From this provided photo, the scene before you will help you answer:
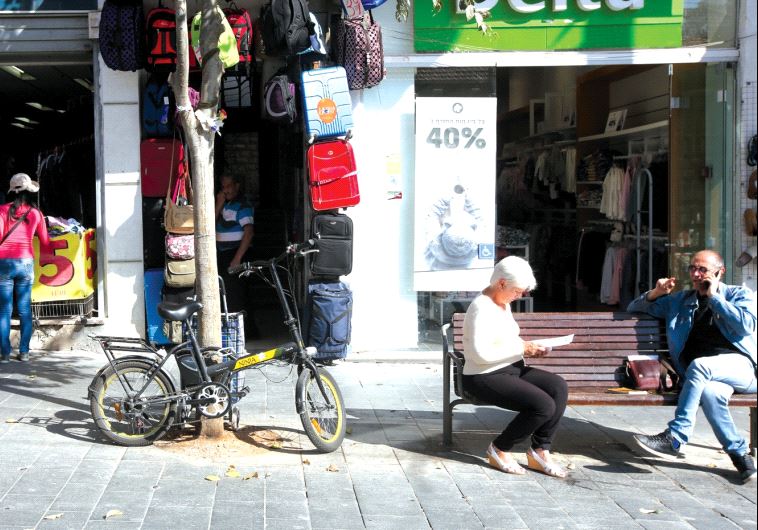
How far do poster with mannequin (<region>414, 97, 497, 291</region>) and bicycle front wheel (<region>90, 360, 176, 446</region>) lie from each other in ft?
13.6

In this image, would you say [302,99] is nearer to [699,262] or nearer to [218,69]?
[218,69]

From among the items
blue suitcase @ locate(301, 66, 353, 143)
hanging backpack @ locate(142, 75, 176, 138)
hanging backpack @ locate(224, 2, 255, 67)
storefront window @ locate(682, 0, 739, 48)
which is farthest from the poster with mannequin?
hanging backpack @ locate(142, 75, 176, 138)

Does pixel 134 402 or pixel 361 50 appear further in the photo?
pixel 361 50

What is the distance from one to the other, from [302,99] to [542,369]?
4104 millimetres

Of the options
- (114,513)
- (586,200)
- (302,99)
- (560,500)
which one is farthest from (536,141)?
(114,513)

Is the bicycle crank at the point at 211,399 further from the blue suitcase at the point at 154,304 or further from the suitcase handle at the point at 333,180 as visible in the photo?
the blue suitcase at the point at 154,304

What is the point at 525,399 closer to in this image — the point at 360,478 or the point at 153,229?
the point at 360,478

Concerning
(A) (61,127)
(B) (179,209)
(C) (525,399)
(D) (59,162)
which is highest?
(A) (61,127)

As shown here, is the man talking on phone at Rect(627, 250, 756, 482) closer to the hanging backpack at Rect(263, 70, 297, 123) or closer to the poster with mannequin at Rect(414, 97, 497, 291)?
the poster with mannequin at Rect(414, 97, 497, 291)

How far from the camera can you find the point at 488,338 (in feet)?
21.6

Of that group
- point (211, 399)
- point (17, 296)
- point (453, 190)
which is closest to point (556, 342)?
point (211, 399)

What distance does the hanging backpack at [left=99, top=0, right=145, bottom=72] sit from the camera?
9883mm

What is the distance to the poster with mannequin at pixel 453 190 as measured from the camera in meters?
10.4

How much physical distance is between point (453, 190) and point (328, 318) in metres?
1.86
